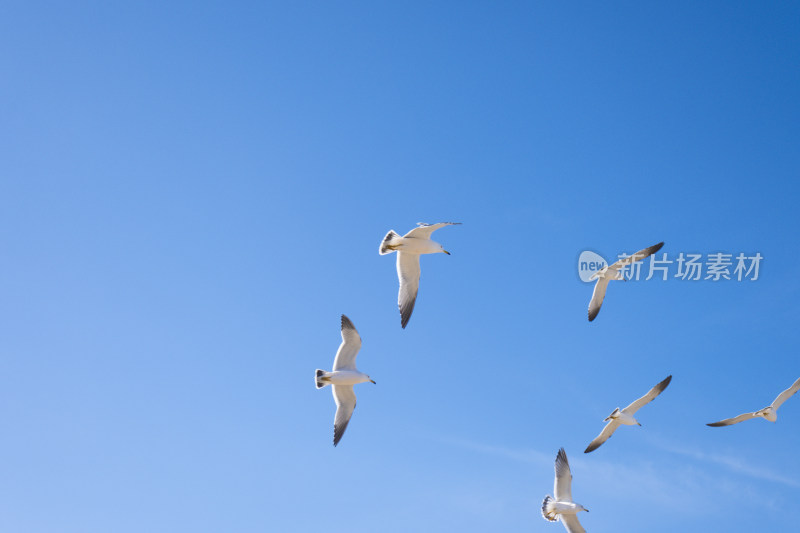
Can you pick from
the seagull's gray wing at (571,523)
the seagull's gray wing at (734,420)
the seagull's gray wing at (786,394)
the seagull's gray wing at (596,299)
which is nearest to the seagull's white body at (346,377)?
the seagull's gray wing at (571,523)

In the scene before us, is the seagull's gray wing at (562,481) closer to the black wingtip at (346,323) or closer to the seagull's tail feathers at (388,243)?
the black wingtip at (346,323)

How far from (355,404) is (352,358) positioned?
137cm

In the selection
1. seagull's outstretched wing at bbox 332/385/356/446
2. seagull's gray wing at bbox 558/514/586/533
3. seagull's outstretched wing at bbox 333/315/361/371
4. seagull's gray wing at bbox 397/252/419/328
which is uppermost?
seagull's gray wing at bbox 397/252/419/328

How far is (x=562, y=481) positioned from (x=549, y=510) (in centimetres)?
87

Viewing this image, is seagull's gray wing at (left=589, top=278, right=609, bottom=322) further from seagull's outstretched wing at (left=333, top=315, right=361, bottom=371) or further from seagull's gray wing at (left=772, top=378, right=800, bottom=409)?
seagull's outstretched wing at (left=333, top=315, right=361, bottom=371)

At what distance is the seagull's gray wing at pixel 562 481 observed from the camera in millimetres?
22625

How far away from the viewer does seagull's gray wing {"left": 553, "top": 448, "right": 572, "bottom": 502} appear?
22625 millimetres

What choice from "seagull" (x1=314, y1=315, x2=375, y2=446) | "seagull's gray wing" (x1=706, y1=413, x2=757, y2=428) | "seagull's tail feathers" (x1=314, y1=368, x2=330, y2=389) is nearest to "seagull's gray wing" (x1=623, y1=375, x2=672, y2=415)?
"seagull's gray wing" (x1=706, y1=413, x2=757, y2=428)

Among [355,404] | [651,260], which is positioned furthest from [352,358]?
[651,260]

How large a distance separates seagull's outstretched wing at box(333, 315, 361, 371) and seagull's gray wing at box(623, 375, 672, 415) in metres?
8.74

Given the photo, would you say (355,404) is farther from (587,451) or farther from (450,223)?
(587,451)

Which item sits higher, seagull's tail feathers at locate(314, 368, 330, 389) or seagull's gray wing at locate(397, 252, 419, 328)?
seagull's gray wing at locate(397, 252, 419, 328)

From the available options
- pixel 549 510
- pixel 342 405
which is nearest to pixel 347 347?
pixel 342 405

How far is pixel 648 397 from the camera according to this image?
24359 millimetres
